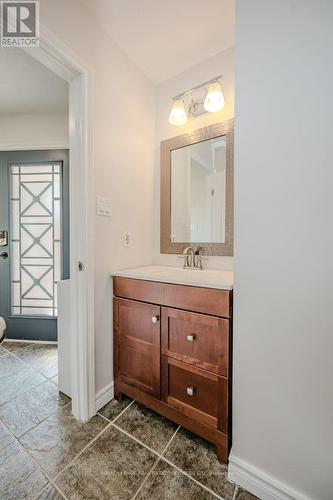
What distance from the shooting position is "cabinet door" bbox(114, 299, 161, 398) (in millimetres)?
1275

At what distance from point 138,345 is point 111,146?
4.36 feet

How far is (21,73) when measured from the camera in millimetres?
1754

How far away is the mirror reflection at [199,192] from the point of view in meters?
1.57

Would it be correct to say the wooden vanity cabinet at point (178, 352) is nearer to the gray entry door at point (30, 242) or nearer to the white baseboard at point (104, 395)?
the white baseboard at point (104, 395)

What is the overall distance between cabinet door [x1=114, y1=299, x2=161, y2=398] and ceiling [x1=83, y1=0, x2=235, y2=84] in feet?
5.69

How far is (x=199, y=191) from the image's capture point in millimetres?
1675

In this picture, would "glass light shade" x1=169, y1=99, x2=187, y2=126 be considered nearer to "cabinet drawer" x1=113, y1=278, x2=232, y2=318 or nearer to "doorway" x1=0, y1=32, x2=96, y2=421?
"doorway" x1=0, y1=32, x2=96, y2=421

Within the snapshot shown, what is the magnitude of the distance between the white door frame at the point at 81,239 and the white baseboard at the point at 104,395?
6 centimetres

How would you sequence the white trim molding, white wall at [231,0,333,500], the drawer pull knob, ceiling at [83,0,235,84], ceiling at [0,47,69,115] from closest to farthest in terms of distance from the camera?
white wall at [231,0,333,500] < the drawer pull knob < ceiling at [83,0,235,84] < ceiling at [0,47,69,115] < the white trim molding

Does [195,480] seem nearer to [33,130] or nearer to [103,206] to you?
[103,206]

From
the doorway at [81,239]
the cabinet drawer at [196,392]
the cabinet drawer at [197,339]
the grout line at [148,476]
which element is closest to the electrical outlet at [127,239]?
the doorway at [81,239]

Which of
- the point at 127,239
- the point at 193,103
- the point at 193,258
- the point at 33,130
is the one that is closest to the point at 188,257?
the point at 193,258

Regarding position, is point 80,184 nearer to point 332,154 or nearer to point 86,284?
point 86,284

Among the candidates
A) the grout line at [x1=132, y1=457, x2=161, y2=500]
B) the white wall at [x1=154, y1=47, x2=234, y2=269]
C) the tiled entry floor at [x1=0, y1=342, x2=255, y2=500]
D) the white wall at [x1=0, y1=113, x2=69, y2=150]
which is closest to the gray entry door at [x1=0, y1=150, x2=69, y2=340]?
the white wall at [x1=0, y1=113, x2=69, y2=150]
